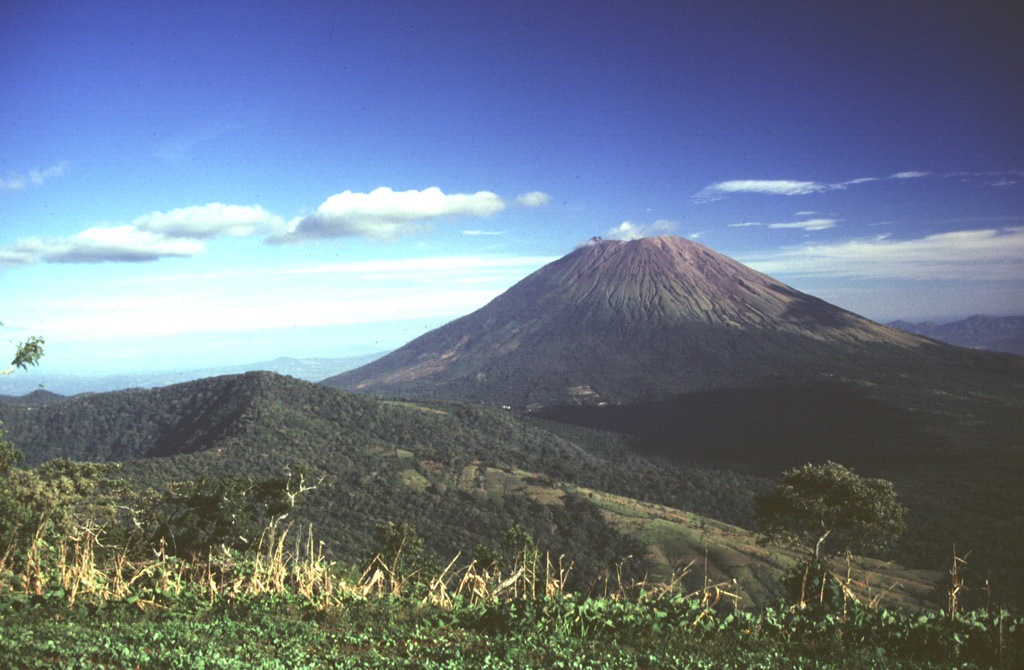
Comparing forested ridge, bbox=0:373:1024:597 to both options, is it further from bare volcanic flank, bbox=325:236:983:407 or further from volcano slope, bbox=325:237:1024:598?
bare volcanic flank, bbox=325:236:983:407

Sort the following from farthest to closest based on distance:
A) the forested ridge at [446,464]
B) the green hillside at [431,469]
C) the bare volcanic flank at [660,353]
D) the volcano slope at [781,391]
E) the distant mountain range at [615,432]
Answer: the bare volcanic flank at [660,353] < the volcano slope at [781,391] < the distant mountain range at [615,432] < the forested ridge at [446,464] < the green hillside at [431,469]

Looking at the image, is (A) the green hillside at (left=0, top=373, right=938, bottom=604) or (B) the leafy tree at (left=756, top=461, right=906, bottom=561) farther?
(A) the green hillside at (left=0, top=373, right=938, bottom=604)

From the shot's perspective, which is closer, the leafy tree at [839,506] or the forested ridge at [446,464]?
the leafy tree at [839,506]

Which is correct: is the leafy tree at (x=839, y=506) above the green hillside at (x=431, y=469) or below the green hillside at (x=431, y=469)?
above

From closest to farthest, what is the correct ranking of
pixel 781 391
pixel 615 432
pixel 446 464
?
pixel 446 464 → pixel 615 432 → pixel 781 391

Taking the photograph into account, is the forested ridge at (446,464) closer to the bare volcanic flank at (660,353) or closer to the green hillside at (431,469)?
the green hillside at (431,469)

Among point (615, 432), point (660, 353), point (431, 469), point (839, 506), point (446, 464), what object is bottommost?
point (615, 432)

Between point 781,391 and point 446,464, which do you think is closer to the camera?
point 446,464

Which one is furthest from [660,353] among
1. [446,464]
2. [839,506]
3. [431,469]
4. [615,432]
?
[839,506]

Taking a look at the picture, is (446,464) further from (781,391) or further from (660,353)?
(660,353)

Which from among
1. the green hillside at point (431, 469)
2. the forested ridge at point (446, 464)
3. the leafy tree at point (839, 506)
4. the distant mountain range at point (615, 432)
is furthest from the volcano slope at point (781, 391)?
the leafy tree at point (839, 506)

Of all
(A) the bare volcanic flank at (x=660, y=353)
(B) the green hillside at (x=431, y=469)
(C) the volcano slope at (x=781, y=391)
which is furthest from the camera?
(A) the bare volcanic flank at (x=660, y=353)

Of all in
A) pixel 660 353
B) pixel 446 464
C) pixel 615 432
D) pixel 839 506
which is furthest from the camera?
pixel 660 353

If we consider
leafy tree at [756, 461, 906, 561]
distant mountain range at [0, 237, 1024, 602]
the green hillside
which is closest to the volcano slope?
distant mountain range at [0, 237, 1024, 602]
